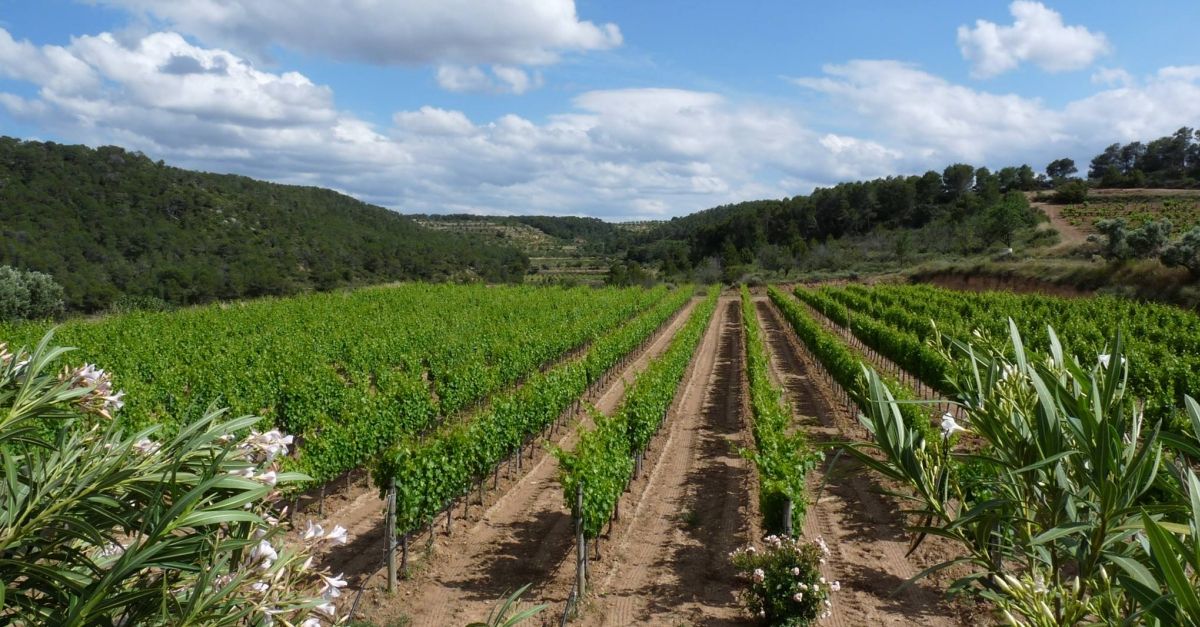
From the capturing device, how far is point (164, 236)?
5347cm

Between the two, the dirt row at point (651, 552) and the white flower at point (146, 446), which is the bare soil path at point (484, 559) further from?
the white flower at point (146, 446)

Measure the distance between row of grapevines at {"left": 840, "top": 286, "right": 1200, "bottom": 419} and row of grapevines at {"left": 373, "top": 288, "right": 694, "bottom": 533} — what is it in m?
7.27

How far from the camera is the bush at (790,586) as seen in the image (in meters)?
6.79

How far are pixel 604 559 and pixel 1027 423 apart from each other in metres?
7.64

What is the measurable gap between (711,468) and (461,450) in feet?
17.1

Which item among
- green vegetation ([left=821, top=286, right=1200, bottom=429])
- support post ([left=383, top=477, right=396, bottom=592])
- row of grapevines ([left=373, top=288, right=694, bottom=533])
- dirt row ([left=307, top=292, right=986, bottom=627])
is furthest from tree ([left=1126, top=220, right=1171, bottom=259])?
support post ([left=383, top=477, right=396, bottom=592])

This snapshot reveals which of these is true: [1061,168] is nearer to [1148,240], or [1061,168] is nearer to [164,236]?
[1148,240]

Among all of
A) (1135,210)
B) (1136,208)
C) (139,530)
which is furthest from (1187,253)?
(1136,208)

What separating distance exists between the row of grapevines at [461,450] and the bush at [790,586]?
4438mm

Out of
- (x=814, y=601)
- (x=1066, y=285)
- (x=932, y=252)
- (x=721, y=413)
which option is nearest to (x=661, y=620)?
(x=814, y=601)

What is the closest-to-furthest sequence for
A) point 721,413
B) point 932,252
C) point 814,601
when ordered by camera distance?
point 814,601
point 721,413
point 932,252

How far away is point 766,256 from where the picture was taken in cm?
8138

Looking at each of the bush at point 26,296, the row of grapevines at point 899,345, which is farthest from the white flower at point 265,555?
the bush at point 26,296

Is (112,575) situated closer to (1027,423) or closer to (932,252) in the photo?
(1027,423)
